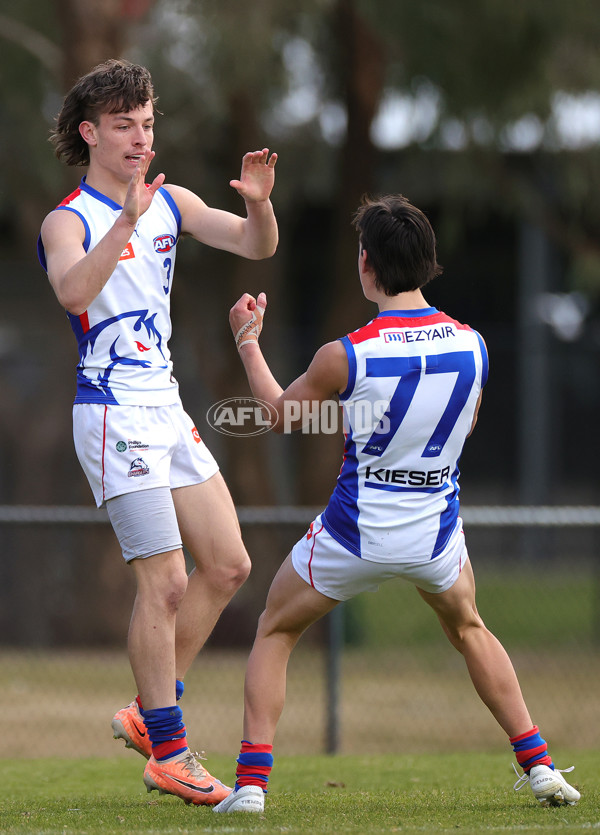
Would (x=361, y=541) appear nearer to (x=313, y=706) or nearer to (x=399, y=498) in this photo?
(x=399, y=498)

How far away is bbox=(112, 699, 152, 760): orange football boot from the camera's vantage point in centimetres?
430

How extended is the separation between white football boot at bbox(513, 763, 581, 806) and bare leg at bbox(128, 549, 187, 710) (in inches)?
49.6

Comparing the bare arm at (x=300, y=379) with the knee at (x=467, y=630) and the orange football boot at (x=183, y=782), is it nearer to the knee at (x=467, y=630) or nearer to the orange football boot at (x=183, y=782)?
the knee at (x=467, y=630)

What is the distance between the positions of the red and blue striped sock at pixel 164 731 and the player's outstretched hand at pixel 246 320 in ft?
4.22

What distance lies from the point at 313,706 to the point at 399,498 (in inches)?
193

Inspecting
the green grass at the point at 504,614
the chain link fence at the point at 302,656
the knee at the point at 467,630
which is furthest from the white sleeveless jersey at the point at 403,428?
the green grass at the point at 504,614

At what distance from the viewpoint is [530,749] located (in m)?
4.00

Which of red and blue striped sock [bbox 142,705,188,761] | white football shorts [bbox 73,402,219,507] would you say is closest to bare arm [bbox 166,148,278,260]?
white football shorts [bbox 73,402,219,507]

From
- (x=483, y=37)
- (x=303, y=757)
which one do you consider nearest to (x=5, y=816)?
(x=303, y=757)

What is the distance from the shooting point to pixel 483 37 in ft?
34.7

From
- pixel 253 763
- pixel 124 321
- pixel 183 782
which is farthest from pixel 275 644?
pixel 124 321

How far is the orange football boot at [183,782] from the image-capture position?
162 inches

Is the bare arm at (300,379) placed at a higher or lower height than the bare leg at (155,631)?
higher

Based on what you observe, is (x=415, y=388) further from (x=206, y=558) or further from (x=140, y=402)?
(x=206, y=558)
